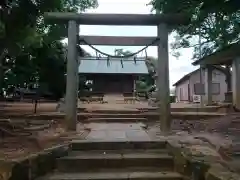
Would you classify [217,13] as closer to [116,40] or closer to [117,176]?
[117,176]

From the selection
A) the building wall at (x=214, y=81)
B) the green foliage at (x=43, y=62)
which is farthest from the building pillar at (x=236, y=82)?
the building wall at (x=214, y=81)

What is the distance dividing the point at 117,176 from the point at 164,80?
3.81 metres

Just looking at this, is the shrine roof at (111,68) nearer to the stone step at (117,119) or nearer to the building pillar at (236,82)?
the building pillar at (236,82)

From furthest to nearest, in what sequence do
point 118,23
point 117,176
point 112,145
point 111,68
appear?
point 111,68 → point 118,23 → point 112,145 → point 117,176

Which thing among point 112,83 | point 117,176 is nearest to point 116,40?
point 117,176

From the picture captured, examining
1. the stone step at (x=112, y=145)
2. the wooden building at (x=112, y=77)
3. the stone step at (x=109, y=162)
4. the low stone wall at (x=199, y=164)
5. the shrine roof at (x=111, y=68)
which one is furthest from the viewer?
the wooden building at (x=112, y=77)

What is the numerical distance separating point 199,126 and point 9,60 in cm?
1959

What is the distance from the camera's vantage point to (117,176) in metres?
4.66

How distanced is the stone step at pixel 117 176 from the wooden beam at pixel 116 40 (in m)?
4.29

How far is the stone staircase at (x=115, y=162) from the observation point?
4715 mm

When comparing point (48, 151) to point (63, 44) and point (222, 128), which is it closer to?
point (222, 128)


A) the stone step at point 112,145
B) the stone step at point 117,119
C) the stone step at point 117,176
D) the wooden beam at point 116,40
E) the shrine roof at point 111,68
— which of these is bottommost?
the stone step at point 117,176

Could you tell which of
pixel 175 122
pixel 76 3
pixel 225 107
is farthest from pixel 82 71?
pixel 175 122

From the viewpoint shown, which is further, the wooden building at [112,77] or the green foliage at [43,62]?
the wooden building at [112,77]
